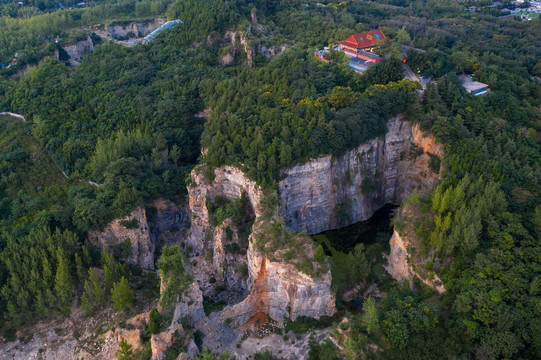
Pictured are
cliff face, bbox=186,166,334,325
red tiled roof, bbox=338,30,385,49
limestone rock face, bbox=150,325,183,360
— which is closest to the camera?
limestone rock face, bbox=150,325,183,360

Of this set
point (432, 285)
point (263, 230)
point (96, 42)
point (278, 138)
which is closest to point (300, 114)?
point (278, 138)

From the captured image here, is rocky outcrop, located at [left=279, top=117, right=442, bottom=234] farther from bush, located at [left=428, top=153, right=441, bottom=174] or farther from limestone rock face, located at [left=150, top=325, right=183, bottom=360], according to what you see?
limestone rock face, located at [left=150, top=325, right=183, bottom=360]

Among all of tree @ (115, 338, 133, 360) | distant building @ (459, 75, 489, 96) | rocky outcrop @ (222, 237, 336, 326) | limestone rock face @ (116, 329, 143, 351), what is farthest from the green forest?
tree @ (115, 338, 133, 360)

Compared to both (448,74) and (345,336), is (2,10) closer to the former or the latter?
(448,74)

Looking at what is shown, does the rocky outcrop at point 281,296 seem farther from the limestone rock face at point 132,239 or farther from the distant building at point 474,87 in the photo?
the distant building at point 474,87

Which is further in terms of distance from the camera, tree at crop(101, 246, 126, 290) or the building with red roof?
the building with red roof

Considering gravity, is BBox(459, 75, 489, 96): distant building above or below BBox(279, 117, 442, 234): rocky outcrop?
above
